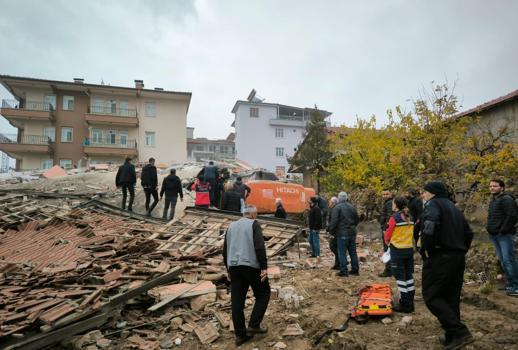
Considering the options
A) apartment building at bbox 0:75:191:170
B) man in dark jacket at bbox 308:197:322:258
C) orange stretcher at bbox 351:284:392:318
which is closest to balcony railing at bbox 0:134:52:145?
apartment building at bbox 0:75:191:170

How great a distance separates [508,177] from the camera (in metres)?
8.94

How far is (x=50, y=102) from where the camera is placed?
37.5 m

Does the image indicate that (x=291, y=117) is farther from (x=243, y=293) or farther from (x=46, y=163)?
(x=243, y=293)

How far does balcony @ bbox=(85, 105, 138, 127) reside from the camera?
121ft

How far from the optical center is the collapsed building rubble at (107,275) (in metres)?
4.37

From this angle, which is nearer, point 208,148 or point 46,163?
point 46,163

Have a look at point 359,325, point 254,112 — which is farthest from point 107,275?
point 254,112

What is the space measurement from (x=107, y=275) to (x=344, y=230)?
16.1 ft

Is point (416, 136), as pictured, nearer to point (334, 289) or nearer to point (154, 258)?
point (334, 289)

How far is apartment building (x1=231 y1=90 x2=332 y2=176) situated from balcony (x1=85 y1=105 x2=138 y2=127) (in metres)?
17.6

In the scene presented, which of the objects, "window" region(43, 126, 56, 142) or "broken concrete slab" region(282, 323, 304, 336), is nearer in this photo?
"broken concrete slab" region(282, 323, 304, 336)

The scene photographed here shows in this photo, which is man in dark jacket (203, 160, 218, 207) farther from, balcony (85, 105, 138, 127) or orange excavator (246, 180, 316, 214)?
balcony (85, 105, 138, 127)

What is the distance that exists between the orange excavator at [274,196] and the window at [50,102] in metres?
32.5

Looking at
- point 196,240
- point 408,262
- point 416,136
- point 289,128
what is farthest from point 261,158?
point 408,262
